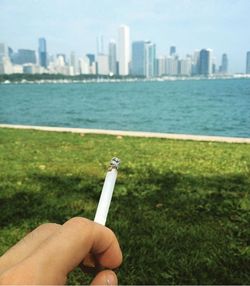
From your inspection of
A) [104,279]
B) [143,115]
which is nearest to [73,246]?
[104,279]

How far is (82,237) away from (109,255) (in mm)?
172

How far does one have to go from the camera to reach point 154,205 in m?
5.20

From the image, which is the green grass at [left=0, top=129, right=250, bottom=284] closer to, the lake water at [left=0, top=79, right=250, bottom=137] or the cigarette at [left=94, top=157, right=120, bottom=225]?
the cigarette at [left=94, top=157, right=120, bottom=225]

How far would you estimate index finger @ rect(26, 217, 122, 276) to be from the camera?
0.81m

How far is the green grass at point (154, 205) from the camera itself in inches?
141

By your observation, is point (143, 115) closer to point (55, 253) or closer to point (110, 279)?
point (110, 279)

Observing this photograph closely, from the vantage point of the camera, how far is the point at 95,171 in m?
7.35

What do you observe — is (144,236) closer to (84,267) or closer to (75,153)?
(84,267)

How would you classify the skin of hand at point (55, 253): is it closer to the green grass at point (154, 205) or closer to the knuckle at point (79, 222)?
the knuckle at point (79, 222)

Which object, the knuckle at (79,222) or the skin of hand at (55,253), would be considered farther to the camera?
the knuckle at (79,222)

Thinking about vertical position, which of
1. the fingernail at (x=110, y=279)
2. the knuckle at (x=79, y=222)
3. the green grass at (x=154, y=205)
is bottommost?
the green grass at (x=154, y=205)

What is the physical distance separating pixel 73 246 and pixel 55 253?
6 cm

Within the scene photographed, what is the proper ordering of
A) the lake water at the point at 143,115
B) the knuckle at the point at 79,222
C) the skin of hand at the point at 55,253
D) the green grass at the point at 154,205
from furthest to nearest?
the lake water at the point at 143,115 < the green grass at the point at 154,205 < the knuckle at the point at 79,222 < the skin of hand at the point at 55,253

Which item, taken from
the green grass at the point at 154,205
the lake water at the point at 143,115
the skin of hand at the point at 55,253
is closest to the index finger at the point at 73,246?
the skin of hand at the point at 55,253
